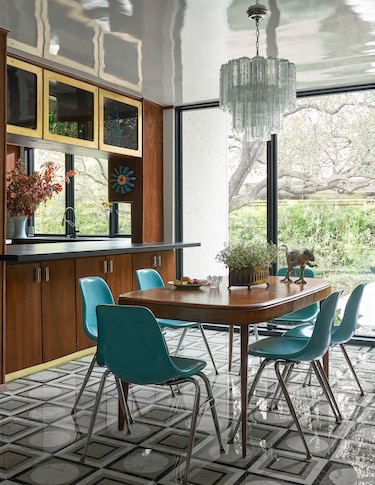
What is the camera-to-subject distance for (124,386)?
341cm

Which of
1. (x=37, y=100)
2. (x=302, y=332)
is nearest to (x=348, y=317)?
(x=302, y=332)

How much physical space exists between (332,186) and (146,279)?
103 inches

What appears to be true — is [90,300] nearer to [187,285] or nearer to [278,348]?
[187,285]

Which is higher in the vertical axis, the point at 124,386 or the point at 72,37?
the point at 72,37

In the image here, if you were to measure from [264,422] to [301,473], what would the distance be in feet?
2.46

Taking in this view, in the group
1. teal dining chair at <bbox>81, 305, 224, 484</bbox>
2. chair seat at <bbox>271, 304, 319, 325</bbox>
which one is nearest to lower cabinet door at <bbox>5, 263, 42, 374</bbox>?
teal dining chair at <bbox>81, 305, 224, 484</bbox>

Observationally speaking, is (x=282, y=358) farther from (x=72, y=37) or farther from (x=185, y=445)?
(x=72, y=37)

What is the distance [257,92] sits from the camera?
151 inches

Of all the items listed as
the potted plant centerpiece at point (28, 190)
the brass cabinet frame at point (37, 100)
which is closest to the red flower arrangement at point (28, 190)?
the potted plant centerpiece at point (28, 190)

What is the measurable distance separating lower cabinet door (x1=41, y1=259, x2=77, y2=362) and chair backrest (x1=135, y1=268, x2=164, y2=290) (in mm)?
728

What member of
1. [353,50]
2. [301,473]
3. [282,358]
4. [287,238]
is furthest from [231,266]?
[287,238]

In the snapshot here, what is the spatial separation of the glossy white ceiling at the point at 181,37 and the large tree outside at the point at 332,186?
51 cm

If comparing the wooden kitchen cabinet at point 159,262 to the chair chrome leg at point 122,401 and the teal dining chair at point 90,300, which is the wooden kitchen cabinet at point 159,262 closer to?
the teal dining chair at point 90,300

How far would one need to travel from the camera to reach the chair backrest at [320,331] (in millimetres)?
3182
